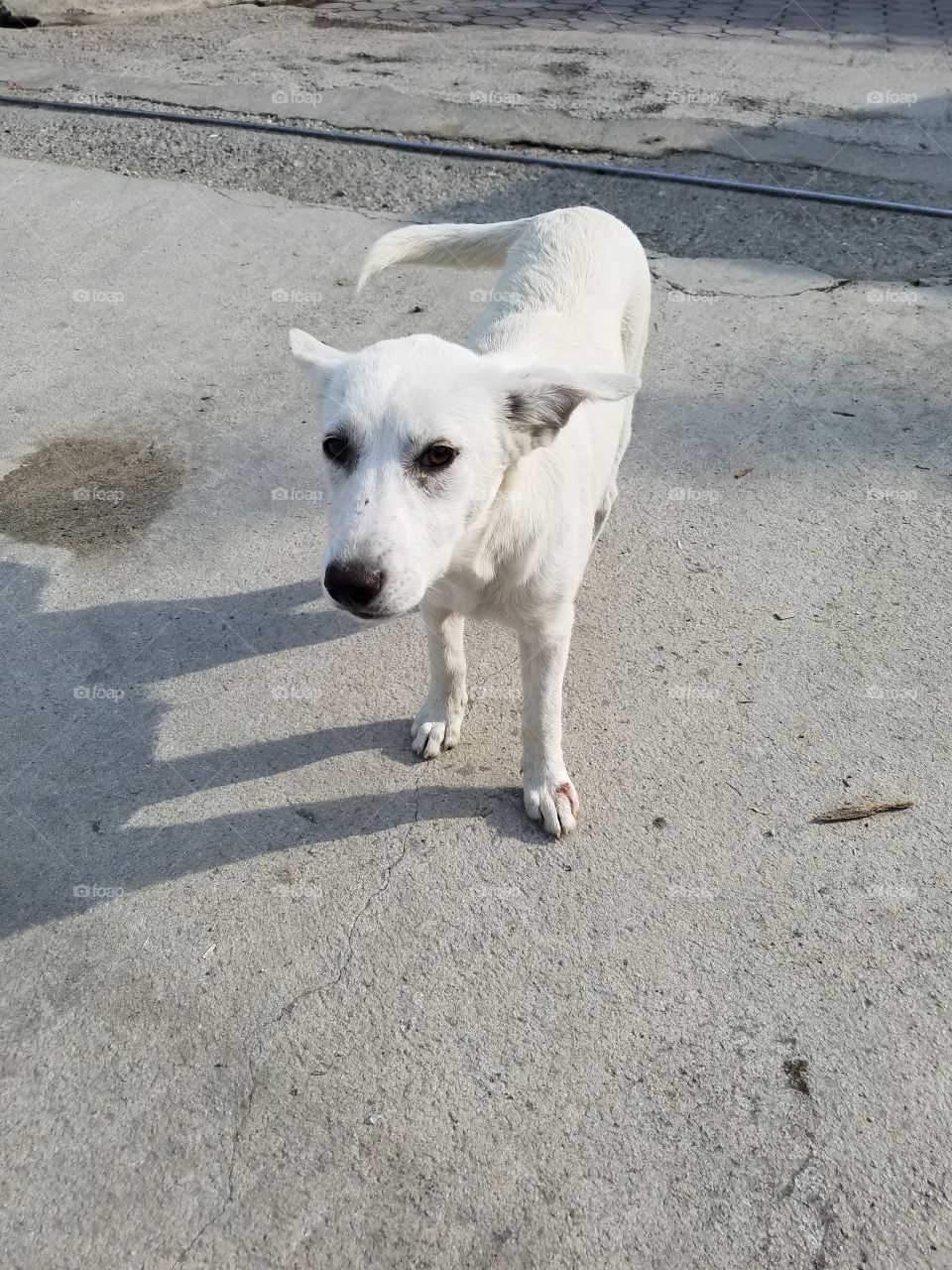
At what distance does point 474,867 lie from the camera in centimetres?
252

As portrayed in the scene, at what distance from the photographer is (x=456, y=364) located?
2148 mm

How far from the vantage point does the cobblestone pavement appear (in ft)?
27.6

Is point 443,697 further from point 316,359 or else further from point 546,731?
point 316,359

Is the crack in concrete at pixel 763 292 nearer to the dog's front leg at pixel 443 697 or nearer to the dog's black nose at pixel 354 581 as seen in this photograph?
the dog's front leg at pixel 443 697

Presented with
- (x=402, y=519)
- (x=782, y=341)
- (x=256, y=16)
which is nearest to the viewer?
(x=402, y=519)

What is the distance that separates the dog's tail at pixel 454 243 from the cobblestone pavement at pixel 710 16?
6.42 m

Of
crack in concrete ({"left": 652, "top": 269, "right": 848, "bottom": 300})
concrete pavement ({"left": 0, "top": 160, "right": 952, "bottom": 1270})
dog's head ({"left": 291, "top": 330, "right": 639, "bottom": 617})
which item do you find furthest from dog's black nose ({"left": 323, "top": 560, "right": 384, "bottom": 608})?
crack in concrete ({"left": 652, "top": 269, "right": 848, "bottom": 300})

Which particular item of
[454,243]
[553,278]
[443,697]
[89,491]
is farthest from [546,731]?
[89,491]

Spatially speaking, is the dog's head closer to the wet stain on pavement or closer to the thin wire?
the wet stain on pavement

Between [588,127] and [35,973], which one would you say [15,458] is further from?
[588,127]

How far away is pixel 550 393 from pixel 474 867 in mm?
1177

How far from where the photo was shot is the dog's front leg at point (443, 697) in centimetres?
274

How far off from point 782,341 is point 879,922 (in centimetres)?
297

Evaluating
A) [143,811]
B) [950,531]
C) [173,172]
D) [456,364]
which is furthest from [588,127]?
[143,811]
